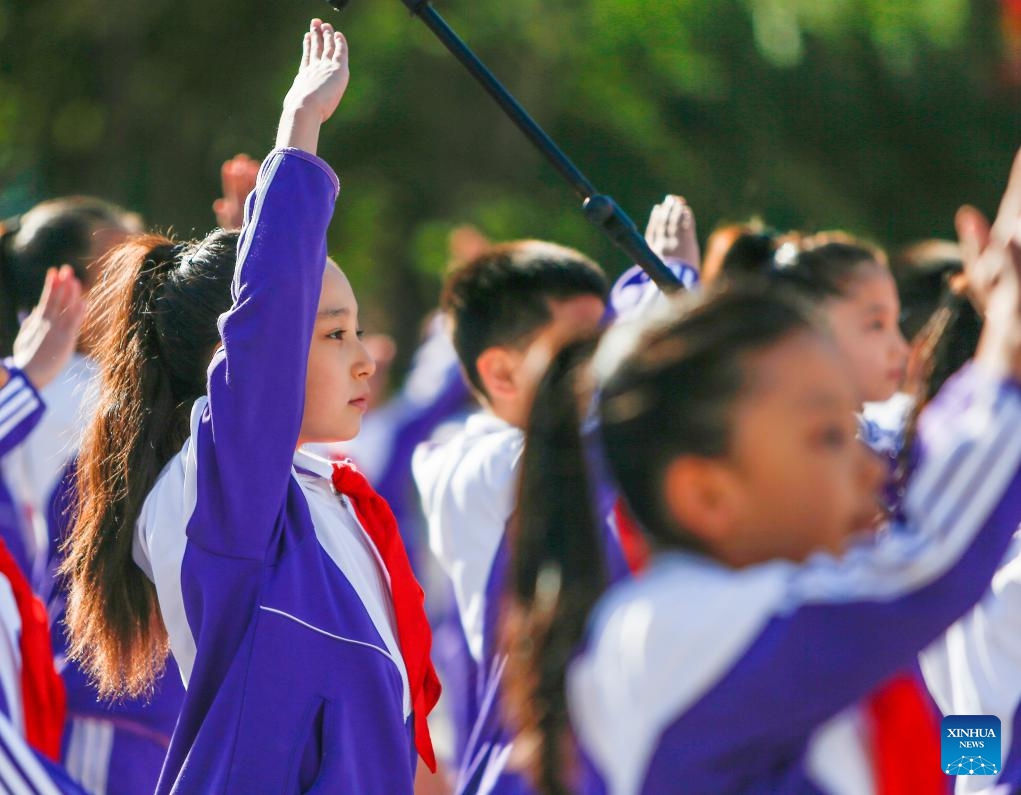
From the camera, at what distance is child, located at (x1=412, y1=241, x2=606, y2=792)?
3158mm

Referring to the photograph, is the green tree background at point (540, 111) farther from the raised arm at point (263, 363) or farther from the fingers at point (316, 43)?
the raised arm at point (263, 363)

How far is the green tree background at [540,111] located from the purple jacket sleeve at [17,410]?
6.62 metres

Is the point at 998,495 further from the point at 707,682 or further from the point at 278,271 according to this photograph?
the point at 278,271

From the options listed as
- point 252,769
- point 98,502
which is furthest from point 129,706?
point 252,769

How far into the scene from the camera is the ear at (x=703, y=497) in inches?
62.7

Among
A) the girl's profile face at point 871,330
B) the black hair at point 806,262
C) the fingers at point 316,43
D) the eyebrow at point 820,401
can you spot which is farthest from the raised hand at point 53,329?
the eyebrow at point 820,401

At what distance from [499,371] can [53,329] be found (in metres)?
1.08

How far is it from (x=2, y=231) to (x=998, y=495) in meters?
3.40

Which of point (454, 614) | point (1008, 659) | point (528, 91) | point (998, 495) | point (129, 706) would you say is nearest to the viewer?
point (998, 495)

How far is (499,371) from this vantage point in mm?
3795

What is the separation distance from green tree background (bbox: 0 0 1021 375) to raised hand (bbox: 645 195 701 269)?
6.38 m

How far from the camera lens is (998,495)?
1.49 metres

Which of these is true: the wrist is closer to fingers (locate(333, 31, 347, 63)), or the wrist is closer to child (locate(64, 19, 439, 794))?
child (locate(64, 19, 439, 794))

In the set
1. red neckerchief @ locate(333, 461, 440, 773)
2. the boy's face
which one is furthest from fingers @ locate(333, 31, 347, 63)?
the boy's face
